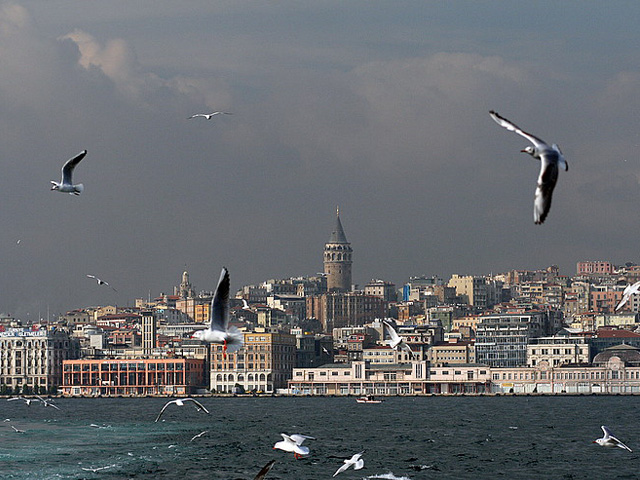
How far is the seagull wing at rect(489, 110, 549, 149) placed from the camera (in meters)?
12.0

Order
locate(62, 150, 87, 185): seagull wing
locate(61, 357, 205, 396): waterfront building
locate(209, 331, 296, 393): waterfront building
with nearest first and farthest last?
1. locate(62, 150, 87, 185): seagull wing
2. locate(61, 357, 205, 396): waterfront building
3. locate(209, 331, 296, 393): waterfront building

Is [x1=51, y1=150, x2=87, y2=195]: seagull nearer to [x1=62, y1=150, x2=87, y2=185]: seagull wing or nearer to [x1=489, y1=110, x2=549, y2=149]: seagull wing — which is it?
[x1=62, y1=150, x2=87, y2=185]: seagull wing

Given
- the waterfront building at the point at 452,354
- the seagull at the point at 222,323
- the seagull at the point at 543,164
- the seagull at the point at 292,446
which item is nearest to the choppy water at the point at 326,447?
the seagull at the point at 292,446

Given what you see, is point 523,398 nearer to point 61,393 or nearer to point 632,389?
point 632,389

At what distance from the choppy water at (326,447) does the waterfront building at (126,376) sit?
58.7 m

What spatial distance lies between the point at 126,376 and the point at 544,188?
12864 centimetres

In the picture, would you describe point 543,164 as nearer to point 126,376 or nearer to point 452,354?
point 452,354

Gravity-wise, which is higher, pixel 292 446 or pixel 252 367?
pixel 252 367

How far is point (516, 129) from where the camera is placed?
11984mm

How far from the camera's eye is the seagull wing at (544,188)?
1116 cm

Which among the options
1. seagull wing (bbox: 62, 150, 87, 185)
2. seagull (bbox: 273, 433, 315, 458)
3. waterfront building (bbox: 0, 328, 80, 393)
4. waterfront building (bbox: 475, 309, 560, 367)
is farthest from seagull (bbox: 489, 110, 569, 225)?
waterfront building (bbox: 0, 328, 80, 393)

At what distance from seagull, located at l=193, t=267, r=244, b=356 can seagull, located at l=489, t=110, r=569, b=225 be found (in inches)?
155

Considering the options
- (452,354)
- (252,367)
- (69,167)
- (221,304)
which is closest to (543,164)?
(221,304)

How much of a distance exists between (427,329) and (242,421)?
73899 millimetres
